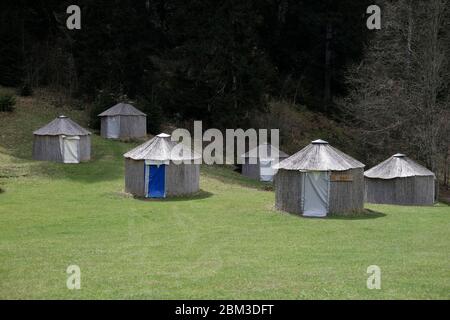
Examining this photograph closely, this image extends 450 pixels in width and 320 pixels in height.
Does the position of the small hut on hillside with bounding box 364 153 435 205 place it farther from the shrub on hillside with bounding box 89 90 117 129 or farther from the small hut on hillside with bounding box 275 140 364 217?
the shrub on hillside with bounding box 89 90 117 129

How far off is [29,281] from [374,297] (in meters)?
6.59

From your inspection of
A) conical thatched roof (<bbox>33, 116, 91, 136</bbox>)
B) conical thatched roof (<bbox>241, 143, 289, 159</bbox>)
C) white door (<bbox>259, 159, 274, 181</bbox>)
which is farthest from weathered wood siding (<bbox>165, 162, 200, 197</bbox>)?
conical thatched roof (<bbox>241, 143, 289, 159</bbox>)

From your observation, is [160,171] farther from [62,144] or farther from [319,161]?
[62,144]

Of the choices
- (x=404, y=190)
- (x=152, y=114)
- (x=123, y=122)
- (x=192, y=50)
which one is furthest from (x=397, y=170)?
(x=152, y=114)

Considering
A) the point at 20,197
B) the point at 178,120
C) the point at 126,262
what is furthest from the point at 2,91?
the point at 126,262

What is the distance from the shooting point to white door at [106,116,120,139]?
4109 centimetres

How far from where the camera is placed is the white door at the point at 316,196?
24344 millimetres

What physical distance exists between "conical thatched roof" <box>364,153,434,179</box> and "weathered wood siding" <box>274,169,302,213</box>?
7492 millimetres

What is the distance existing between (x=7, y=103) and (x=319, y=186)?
24722 millimetres

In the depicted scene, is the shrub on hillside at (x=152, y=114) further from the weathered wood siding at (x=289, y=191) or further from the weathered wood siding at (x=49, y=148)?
the weathered wood siding at (x=289, y=191)

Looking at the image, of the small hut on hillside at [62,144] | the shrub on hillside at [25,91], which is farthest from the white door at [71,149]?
the shrub on hillside at [25,91]

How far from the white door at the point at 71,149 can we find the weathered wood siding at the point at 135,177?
7459mm

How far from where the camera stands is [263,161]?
38.3 m

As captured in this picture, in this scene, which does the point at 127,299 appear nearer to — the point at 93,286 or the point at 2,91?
the point at 93,286
